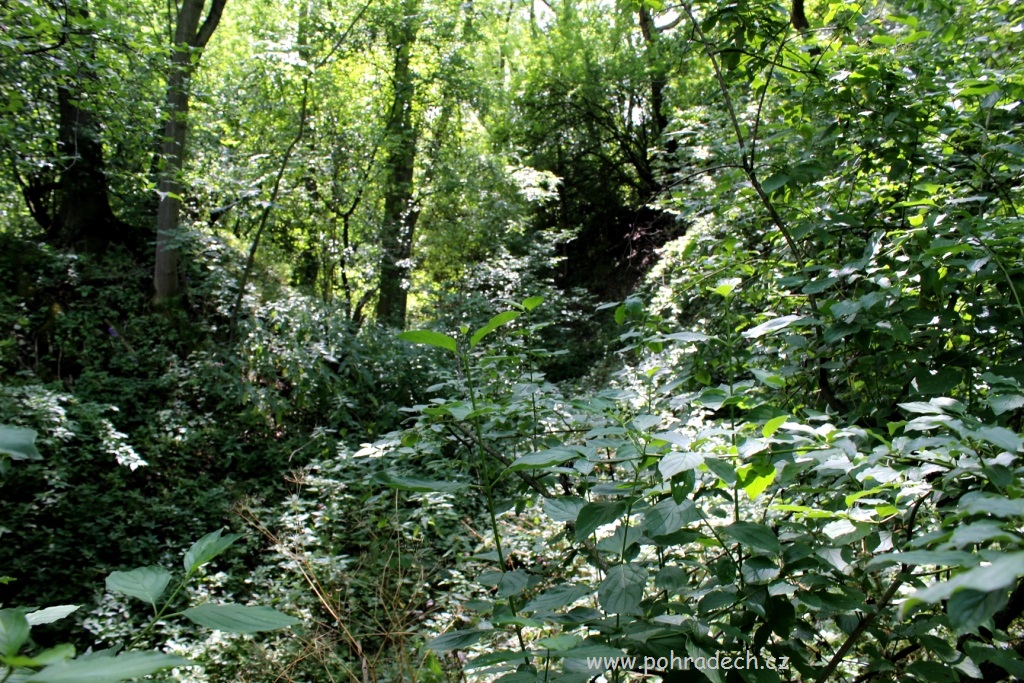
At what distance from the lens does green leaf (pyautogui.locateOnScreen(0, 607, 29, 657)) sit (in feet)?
1.36

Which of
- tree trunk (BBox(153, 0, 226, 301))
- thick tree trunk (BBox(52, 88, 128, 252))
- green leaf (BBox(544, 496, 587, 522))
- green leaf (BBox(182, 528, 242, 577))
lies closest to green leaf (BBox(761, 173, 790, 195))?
green leaf (BBox(544, 496, 587, 522))

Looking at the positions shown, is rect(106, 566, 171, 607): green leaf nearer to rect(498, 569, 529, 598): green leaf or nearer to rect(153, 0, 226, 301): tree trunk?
rect(498, 569, 529, 598): green leaf

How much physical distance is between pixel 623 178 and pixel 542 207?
59.6 inches

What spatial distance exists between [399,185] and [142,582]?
25.8ft

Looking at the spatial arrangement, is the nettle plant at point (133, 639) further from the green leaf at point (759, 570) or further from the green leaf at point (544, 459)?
the green leaf at point (759, 570)

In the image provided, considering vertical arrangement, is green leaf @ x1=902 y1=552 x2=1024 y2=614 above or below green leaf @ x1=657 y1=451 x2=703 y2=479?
above

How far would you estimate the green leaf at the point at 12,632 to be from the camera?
41 cm

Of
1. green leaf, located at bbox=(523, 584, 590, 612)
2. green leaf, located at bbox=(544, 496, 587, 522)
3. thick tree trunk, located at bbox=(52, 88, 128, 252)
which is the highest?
thick tree trunk, located at bbox=(52, 88, 128, 252)

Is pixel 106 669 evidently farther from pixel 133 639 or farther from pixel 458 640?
pixel 458 640

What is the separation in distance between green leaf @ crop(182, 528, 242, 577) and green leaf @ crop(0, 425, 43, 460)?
0.15 metres

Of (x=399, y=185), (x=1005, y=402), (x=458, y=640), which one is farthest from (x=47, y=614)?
(x=399, y=185)

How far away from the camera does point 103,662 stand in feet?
1.30

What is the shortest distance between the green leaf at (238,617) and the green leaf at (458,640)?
1.22 ft

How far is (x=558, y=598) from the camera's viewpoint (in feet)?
2.72
